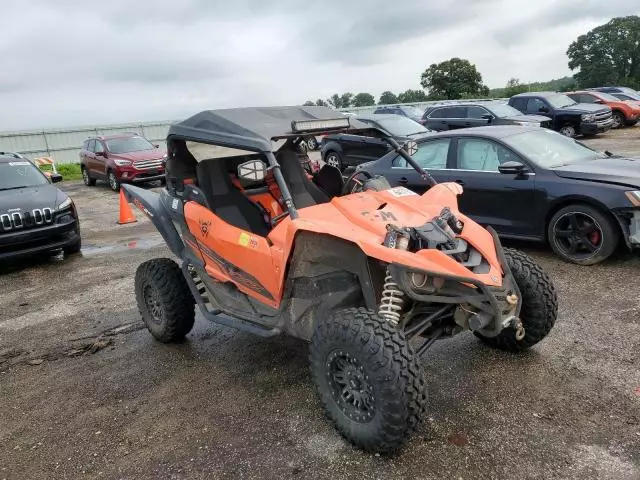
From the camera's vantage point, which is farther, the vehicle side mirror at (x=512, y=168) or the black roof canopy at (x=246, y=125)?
the vehicle side mirror at (x=512, y=168)

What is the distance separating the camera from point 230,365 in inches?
173

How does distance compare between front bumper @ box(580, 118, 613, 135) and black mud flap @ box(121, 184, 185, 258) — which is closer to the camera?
black mud flap @ box(121, 184, 185, 258)

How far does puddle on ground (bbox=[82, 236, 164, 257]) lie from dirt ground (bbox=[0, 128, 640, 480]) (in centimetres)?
332

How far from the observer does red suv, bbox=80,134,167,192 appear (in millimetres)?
15789

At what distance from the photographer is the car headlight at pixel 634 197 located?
5667mm

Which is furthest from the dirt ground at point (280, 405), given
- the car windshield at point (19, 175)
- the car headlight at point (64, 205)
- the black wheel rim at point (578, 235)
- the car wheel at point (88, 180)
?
the car wheel at point (88, 180)

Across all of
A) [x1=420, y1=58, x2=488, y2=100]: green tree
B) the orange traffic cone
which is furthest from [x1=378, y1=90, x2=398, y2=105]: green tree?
the orange traffic cone

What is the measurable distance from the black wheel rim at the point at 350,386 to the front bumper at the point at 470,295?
20.5 inches

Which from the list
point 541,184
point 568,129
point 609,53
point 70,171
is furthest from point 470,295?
point 609,53

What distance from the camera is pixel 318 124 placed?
3740 mm

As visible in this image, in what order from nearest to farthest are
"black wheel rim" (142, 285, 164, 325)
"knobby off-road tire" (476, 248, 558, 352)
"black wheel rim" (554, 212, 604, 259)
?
"knobby off-road tire" (476, 248, 558, 352) → "black wheel rim" (142, 285, 164, 325) → "black wheel rim" (554, 212, 604, 259)

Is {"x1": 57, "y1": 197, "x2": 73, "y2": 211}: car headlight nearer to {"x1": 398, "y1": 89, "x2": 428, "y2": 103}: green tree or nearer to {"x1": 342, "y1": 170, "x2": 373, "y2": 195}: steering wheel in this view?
{"x1": 342, "y1": 170, "x2": 373, "y2": 195}: steering wheel

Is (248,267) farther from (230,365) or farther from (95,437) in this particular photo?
(95,437)

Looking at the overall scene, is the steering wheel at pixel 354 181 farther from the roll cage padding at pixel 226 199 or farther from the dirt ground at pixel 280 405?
the dirt ground at pixel 280 405
